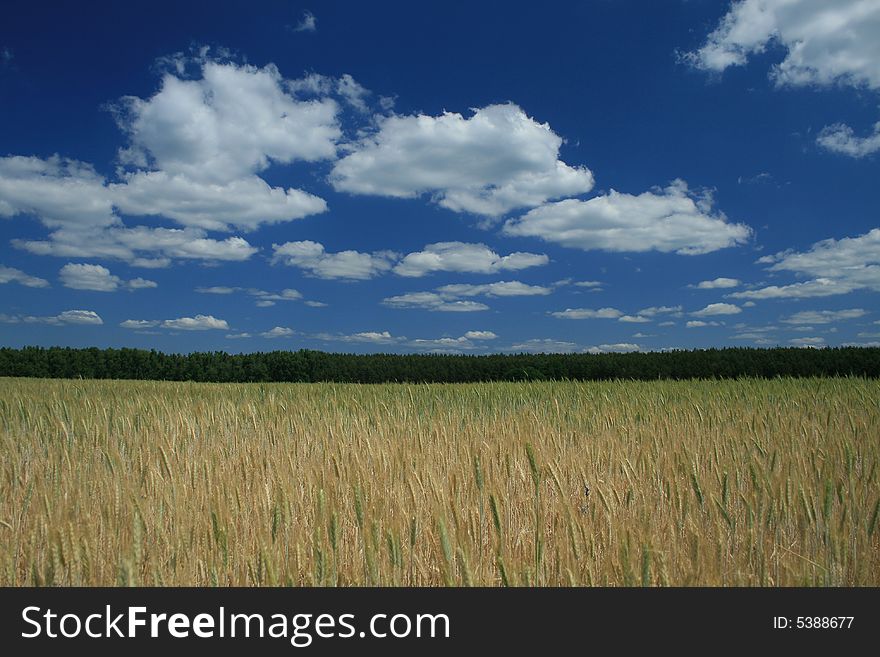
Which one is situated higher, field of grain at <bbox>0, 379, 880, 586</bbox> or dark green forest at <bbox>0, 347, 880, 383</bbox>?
dark green forest at <bbox>0, 347, 880, 383</bbox>

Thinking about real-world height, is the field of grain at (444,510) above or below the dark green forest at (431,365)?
below

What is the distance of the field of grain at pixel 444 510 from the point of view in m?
1.75

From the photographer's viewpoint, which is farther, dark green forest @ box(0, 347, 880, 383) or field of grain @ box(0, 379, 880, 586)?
dark green forest @ box(0, 347, 880, 383)

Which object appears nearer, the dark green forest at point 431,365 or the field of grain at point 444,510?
the field of grain at point 444,510

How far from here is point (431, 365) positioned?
2339cm

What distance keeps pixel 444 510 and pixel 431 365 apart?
2132 centimetres

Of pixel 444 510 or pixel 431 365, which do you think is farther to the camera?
pixel 431 365

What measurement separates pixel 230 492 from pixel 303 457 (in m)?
0.97

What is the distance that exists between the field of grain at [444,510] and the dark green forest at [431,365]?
16525mm

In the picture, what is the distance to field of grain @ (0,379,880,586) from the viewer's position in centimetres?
175

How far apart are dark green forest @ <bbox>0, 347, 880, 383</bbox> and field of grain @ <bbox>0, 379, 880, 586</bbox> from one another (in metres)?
16.5

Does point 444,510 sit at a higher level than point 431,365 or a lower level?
lower
